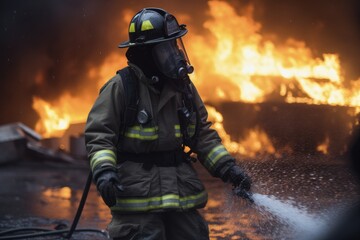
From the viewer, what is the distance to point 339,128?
9.45m

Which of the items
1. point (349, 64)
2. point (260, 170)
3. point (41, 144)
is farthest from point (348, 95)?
point (260, 170)

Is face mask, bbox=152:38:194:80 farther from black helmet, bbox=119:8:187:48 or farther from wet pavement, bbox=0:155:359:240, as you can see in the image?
wet pavement, bbox=0:155:359:240

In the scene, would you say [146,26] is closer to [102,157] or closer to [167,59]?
[167,59]

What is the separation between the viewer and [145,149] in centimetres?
340

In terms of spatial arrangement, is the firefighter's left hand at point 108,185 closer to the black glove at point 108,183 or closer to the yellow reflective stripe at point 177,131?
the black glove at point 108,183

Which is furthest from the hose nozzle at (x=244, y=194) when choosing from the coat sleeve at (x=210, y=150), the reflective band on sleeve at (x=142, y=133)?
the reflective band on sleeve at (x=142, y=133)

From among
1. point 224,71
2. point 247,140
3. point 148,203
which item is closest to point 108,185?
point 148,203

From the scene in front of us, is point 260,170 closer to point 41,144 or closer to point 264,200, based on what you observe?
point 264,200

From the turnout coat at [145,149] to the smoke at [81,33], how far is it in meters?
7.34

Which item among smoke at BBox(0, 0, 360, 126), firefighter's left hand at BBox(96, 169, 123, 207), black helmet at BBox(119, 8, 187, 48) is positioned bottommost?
smoke at BBox(0, 0, 360, 126)

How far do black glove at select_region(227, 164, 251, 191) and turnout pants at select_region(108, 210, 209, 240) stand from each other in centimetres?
28

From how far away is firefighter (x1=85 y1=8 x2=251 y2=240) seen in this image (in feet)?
10.9

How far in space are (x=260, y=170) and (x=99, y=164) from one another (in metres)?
1.64

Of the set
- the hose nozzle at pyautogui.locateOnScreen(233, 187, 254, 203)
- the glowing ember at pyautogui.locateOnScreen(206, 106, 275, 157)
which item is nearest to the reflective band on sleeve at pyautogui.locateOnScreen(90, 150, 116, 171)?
the hose nozzle at pyautogui.locateOnScreen(233, 187, 254, 203)
